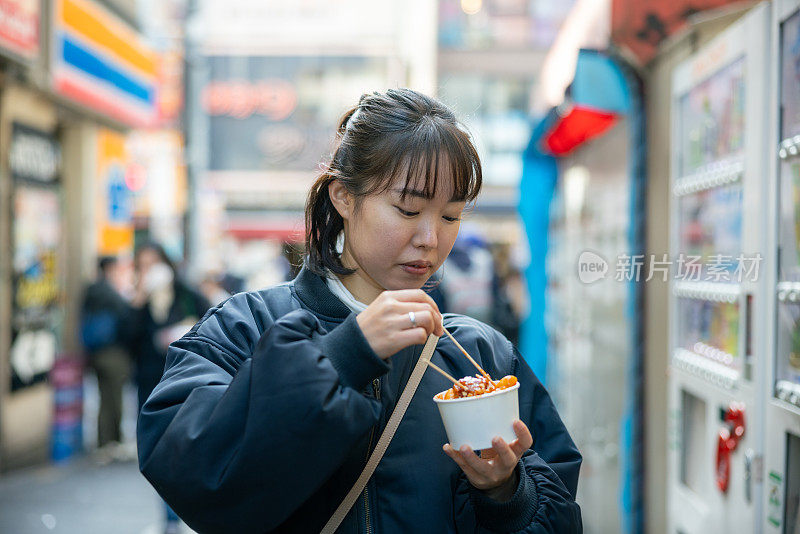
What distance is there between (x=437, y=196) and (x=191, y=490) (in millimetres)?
745

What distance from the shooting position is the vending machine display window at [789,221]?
2.39 m

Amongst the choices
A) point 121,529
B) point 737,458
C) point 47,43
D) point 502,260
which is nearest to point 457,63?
point 502,260

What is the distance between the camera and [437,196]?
1695mm

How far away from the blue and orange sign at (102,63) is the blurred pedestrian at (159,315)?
2005 mm

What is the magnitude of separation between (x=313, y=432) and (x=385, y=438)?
12.0 inches

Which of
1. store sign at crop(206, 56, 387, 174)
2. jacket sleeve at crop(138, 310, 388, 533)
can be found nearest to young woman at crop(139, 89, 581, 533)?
Result: jacket sleeve at crop(138, 310, 388, 533)

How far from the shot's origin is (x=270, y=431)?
141cm

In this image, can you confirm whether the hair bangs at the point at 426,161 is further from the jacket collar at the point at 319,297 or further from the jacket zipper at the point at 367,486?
the jacket zipper at the point at 367,486

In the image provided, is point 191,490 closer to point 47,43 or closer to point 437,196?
point 437,196

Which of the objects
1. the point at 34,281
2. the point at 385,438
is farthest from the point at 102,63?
the point at 385,438

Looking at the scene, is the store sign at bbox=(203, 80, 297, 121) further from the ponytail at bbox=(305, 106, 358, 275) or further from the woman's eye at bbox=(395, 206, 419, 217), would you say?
the woman's eye at bbox=(395, 206, 419, 217)

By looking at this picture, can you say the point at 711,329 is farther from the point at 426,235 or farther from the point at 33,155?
the point at 33,155

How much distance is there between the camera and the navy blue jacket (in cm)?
142

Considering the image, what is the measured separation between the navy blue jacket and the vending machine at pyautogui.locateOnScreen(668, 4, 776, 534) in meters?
1.13
